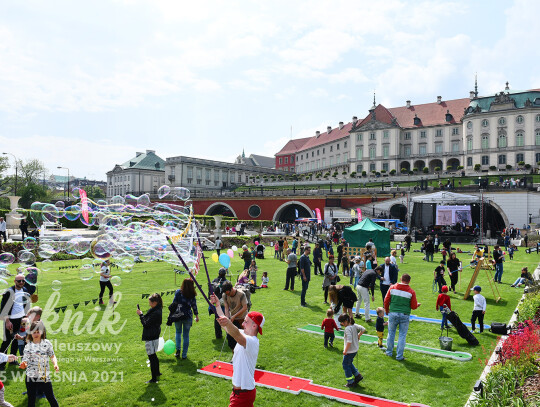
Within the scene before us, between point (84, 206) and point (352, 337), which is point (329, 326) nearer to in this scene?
point (352, 337)

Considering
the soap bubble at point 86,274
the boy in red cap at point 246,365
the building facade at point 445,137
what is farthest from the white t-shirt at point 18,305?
the building facade at point 445,137

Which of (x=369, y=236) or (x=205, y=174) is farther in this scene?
(x=205, y=174)

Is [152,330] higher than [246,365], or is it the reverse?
[246,365]

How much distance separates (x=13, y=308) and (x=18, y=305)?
0.10 metres

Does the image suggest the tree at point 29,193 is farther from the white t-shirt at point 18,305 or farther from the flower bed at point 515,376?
the flower bed at point 515,376

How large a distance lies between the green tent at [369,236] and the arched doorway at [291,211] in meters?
27.6

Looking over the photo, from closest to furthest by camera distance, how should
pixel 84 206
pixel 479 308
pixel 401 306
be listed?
pixel 401 306
pixel 479 308
pixel 84 206

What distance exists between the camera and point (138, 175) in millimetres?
93562

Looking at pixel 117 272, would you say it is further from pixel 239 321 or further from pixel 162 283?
pixel 239 321

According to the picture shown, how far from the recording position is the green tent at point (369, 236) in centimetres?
2502

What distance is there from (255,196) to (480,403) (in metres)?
54.6

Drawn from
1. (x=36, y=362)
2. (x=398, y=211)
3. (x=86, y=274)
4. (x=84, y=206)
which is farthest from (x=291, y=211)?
(x=36, y=362)

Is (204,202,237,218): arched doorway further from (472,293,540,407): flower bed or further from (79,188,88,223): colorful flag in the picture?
(472,293,540,407): flower bed

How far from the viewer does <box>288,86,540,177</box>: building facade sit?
62656 mm
